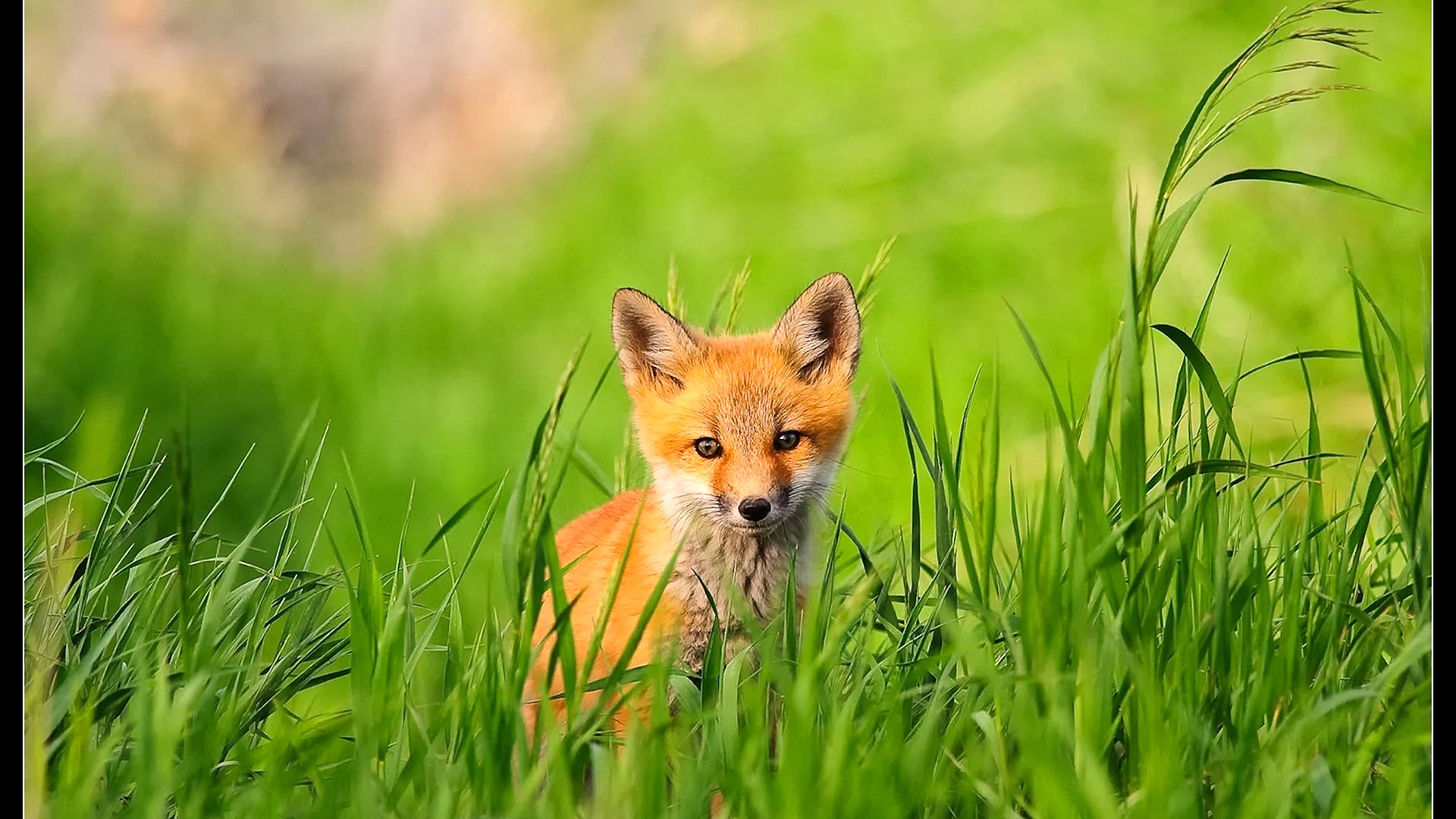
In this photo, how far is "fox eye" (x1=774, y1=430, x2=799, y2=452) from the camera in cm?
372

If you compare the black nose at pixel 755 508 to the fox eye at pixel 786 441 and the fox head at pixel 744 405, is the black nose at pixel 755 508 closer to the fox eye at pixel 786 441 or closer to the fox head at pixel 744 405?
the fox head at pixel 744 405

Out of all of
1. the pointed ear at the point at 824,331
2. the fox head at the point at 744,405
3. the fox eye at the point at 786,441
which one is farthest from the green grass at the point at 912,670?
the pointed ear at the point at 824,331

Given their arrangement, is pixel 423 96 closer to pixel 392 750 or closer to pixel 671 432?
pixel 671 432

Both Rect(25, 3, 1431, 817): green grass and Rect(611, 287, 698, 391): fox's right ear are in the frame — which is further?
Rect(611, 287, 698, 391): fox's right ear

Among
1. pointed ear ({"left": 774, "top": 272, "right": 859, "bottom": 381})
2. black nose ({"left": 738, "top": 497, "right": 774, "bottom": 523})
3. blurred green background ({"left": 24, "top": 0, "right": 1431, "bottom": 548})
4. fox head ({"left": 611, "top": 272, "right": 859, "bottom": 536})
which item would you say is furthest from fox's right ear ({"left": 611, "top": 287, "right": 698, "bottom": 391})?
blurred green background ({"left": 24, "top": 0, "right": 1431, "bottom": 548})

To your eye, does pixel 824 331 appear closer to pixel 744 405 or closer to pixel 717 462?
pixel 744 405

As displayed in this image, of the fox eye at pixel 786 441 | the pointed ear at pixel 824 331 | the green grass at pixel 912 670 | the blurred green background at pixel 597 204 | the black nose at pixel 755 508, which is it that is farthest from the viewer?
the blurred green background at pixel 597 204

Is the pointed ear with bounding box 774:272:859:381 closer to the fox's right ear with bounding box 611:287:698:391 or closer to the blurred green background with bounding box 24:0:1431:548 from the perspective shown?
the fox's right ear with bounding box 611:287:698:391

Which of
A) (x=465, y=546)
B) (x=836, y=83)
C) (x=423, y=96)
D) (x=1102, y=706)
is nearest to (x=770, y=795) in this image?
(x=1102, y=706)

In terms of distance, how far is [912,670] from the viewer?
8.84 ft

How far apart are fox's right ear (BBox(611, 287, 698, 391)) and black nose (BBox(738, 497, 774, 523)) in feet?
1.64

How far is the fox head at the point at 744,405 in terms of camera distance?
358 cm

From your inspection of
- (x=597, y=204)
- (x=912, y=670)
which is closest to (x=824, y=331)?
(x=912, y=670)
